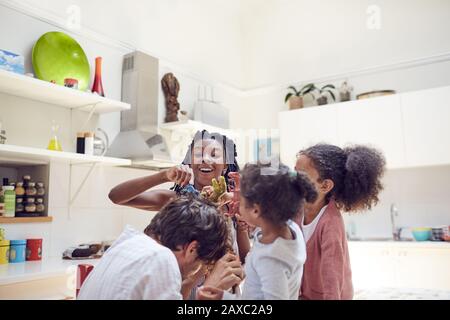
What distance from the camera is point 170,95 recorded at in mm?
2652

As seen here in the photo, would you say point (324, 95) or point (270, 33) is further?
point (270, 33)

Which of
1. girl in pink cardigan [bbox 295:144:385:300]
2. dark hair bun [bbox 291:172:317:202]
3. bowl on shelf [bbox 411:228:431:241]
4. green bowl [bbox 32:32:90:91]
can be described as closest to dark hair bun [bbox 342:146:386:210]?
girl in pink cardigan [bbox 295:144:385:300]

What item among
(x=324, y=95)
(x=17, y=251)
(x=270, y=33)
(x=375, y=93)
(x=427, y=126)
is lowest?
(x=17, y=251)

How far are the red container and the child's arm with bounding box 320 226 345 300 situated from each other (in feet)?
4.07

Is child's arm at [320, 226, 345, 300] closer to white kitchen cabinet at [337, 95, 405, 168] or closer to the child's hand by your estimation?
the child's hand

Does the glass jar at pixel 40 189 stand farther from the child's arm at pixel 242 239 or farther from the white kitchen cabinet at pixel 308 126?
the white kitchen cabinet at pixel 308 126

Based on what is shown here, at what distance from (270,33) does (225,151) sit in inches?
125

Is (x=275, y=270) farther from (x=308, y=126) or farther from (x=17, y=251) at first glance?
(x=308, y=126)

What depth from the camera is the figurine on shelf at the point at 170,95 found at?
2637 millimetres

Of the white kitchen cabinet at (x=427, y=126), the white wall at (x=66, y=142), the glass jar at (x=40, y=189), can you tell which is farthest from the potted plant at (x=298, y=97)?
the glass jar at (x=40, y=189)

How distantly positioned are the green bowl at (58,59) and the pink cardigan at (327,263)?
67.7 inches

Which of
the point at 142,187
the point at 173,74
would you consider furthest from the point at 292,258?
the point at 173,74

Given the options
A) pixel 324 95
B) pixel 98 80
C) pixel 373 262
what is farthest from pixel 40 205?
pixel 324 95
